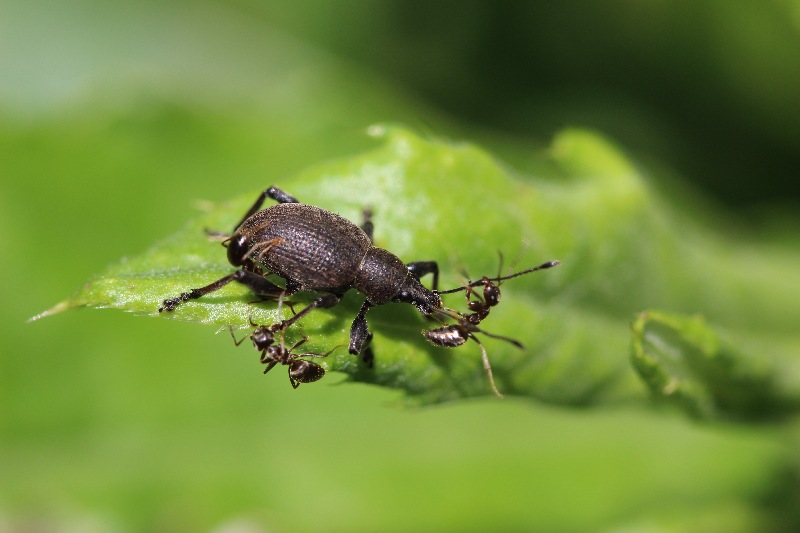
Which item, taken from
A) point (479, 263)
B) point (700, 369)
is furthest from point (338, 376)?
point (700, 369)

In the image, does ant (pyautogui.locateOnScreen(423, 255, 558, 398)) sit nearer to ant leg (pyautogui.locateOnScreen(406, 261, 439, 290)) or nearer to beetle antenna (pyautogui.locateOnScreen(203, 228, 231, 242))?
ant leg (pyautogui.locateOnScreen(406, 261, 439, 290))

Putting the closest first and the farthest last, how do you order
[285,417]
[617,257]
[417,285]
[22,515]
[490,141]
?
[417,285] < [617,257] < [22,515] < [285,417] < [490,141]

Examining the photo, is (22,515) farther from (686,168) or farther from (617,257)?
(686,168)

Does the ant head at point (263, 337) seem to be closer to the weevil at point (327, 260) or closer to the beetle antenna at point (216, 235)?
the weevil at point (327, 260)

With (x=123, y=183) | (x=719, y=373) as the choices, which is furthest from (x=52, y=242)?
(x=719, y=373)

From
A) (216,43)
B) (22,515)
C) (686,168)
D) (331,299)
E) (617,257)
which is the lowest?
(22,515)

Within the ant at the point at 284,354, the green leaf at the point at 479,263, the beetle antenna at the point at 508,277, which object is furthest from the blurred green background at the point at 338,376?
the ant at the point at 284,354

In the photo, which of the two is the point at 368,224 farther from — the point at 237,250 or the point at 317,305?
the point at 237,250
